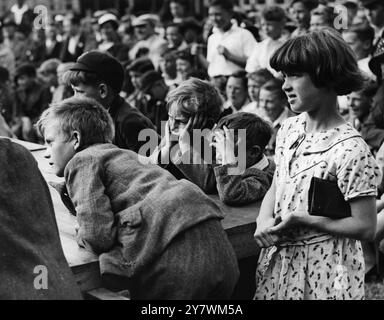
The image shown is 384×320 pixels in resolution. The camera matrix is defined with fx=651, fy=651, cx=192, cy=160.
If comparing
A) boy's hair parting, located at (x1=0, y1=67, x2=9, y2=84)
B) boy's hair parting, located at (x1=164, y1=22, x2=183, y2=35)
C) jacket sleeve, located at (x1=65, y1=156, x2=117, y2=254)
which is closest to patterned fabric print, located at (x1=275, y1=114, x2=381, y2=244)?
jacket sleeve, located at (x1=65, y1=156, x2=117, y2=254)

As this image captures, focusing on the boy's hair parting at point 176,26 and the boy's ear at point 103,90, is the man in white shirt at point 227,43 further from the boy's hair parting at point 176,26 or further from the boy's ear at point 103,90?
the boy's ear at point 103,90

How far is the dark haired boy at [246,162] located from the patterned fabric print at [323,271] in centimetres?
54

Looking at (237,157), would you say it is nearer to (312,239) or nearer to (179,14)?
(312,239)

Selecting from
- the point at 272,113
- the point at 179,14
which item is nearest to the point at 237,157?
the point at 272,113

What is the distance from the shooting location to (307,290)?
7.50 feet

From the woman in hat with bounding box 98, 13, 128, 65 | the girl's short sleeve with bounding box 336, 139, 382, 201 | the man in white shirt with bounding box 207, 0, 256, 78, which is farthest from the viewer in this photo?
the woman in hat with bounding box 98, 13, 128, 65

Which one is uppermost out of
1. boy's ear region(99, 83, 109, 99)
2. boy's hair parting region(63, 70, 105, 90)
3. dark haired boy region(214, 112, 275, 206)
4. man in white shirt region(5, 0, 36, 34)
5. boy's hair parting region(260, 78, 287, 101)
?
boy's hair parting region(63, 70, 105, 90)

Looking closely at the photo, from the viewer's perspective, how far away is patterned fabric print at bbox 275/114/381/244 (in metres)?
2.11

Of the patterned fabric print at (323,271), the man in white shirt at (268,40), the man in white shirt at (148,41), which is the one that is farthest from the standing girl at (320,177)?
the man in white shirt at (148,41)

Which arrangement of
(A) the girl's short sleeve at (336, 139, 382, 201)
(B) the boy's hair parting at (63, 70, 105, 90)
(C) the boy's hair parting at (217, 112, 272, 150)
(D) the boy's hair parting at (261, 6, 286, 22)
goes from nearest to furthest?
(A) the girl's short sleeve at (336, 139, 382, 201), (C) the boy's hair parting at (217, 112, 272, 150), (B) the boy's hair parting at (63, 70, 105, 90), (D) the boy's hair parting at (261, 6, 286, 22)

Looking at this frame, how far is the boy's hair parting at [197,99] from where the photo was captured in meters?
3.19

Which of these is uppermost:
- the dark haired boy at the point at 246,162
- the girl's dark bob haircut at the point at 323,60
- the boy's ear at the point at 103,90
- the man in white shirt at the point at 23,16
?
the girl's dark bob haircut at the point at 323,60

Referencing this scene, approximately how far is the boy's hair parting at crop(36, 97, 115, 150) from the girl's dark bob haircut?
0.69 metres

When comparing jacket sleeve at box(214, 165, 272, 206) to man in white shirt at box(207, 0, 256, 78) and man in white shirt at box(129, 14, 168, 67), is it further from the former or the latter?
man in white shirt at box(129, 14, 168, 67)
